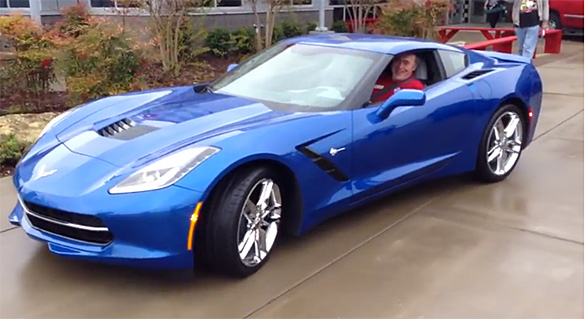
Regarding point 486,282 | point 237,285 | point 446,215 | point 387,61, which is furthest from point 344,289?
point 387,61

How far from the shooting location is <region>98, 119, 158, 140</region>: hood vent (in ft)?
12.2

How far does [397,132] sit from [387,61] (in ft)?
1.84

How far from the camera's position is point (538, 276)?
3686 millimetres

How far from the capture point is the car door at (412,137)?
412cm

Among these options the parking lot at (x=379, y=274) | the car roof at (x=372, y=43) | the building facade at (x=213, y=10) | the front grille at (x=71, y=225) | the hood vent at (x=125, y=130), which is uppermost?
the building facade at (x=213, y=10)

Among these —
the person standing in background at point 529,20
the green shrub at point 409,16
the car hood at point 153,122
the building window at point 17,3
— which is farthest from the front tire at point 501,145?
the building window at point 17,3

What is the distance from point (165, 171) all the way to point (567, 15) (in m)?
16.2

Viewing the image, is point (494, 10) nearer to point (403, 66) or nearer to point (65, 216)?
point (403, 66)

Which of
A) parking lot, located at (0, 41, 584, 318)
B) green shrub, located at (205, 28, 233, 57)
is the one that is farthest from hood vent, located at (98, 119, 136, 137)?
green shrub, located at (205, 28, 233, 57)

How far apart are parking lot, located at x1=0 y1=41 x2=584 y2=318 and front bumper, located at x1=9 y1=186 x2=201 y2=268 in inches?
10.3

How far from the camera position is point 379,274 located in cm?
368

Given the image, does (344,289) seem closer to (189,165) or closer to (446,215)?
(189,165)

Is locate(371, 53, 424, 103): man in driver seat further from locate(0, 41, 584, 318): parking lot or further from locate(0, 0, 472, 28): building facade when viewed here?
locate(0, 0, 472, 28): building facade

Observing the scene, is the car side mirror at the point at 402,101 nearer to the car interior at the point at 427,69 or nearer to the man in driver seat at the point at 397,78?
the man in driver seat at the point at 397,78
